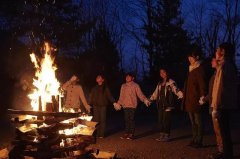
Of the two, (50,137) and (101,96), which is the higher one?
(101,96)

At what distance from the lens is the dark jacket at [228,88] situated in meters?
8.17

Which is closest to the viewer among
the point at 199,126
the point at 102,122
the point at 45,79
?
the point at 45,79

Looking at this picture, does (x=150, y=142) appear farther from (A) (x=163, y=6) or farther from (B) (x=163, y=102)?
(A) (x=163, y=6)

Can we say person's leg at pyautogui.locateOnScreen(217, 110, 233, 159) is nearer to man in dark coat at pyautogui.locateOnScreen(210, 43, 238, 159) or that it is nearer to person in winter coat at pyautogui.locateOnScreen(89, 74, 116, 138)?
man in dark coat at pyautogui.locateOnScreen(210, 43, 238, 159)

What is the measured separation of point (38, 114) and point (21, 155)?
2.97 ft

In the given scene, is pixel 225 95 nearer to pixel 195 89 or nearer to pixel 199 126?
pixel 195 89

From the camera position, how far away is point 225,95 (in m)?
8.20

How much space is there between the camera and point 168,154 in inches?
388

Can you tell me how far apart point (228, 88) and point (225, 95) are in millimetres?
154

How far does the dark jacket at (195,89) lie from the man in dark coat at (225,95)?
6.05ft

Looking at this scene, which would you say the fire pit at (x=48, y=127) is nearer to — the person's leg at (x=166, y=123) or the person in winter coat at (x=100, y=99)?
the person's leg at (x=166, y=123)

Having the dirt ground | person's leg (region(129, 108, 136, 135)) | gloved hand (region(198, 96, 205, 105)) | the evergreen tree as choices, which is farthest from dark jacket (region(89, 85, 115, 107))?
the evergreen tree

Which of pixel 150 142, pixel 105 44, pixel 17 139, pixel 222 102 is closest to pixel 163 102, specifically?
pixel 150 142

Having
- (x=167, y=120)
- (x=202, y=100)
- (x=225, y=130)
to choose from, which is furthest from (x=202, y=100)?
(x=167, y=120)
